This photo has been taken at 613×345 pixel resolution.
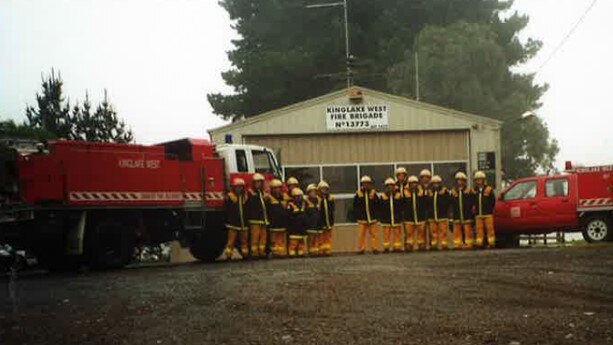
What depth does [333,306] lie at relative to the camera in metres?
7.29

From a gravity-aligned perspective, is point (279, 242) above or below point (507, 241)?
above

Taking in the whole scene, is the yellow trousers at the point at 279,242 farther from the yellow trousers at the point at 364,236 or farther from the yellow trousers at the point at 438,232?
the yellow trousers at the point at 438,232

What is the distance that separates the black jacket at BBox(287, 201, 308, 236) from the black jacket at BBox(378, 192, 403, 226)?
1.89 m

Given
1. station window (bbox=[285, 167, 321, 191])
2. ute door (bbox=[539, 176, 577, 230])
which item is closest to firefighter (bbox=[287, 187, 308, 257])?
station window (bbox=[285, 167, 321, 191])

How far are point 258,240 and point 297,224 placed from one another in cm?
100

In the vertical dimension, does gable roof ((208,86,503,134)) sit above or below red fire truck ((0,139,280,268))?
above

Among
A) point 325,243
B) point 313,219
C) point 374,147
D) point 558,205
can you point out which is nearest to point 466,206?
point 558,205

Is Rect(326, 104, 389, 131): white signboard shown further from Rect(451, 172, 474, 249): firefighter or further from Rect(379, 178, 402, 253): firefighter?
Rect(451, 172, 474, 249): firefighter

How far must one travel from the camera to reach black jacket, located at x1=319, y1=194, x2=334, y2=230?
16.5 m

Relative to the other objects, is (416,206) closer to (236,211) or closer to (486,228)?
(486,228)

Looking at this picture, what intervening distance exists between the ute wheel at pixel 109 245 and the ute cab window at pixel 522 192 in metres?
9.21

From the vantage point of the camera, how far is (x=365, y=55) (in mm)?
40281

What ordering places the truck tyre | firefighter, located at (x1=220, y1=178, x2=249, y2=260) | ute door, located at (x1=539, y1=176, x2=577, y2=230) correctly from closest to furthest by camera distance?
firefighter, located at (x1=220, y1=178, x2=249, y2=260), the truck tyre, ute door, located at (x1=539, y1=176, x2=577, y2=230)

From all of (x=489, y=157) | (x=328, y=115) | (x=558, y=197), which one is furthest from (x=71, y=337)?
(x=489, y=157)
